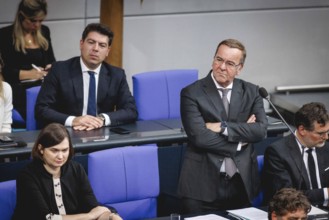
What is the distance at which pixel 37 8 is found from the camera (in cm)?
611

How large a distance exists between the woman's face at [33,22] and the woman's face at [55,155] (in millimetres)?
2062

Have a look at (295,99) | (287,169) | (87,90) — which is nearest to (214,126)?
(287,169)

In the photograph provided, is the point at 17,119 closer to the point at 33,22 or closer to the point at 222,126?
the point at 33,22

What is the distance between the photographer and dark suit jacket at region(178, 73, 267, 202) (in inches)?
179

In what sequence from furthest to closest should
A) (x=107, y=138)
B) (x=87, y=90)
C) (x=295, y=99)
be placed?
1. (x=295, y=99)
2. (x=87, y=90)
3. (x=107, y=138)

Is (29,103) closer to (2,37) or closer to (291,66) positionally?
(2,37)

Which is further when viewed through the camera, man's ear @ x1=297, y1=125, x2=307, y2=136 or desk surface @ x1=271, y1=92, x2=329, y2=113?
desk surface @ x1=271, y1=92, x2=329, y2=113

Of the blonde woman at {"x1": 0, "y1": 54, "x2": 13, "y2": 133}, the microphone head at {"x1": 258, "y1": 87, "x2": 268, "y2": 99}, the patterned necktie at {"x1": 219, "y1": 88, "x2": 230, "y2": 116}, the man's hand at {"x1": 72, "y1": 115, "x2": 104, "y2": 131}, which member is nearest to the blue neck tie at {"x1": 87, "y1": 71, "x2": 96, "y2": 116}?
the man's hand at {"x1": 72, "y1": 115, "x2": 104, "y2": 131}

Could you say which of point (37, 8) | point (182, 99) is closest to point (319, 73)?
→ point (37, 8)

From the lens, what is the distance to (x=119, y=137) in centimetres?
522

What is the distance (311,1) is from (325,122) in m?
3.70

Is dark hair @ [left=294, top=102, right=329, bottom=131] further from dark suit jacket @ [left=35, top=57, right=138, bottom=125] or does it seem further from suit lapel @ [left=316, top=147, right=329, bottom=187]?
dark suit jacket @ [left=35, top=57, right=138, bottom=125]

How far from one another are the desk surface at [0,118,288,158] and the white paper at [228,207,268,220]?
107 cm

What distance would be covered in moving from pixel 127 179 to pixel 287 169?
0.90m
